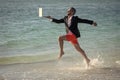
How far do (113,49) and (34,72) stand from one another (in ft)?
18.4

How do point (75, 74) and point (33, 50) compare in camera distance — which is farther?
point (33, 50)

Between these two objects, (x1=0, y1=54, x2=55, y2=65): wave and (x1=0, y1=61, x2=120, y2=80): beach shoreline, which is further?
(x1=0, y1=54, x2=55, y2=65): wave

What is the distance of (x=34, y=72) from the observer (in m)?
10.7

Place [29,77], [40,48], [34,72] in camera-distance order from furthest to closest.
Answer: [40,48] → [34,72] → [29,77]

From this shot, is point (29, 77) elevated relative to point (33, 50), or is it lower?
elevated

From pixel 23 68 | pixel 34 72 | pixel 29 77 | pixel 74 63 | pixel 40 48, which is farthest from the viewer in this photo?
pixel 40 48

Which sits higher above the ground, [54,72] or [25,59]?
[54,72]

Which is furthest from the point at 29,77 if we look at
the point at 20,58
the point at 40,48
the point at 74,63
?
the point at 40,48

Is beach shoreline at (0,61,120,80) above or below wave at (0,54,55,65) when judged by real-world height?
above

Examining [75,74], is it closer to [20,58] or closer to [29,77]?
[29,77]

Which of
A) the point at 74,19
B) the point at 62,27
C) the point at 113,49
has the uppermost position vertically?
the point at 74,19

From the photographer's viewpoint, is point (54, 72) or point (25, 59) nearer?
point (54, 72)

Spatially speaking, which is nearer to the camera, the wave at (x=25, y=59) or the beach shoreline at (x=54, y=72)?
the beach shoreline at (x=54, y=72)

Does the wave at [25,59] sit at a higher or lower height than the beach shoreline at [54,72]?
lower
